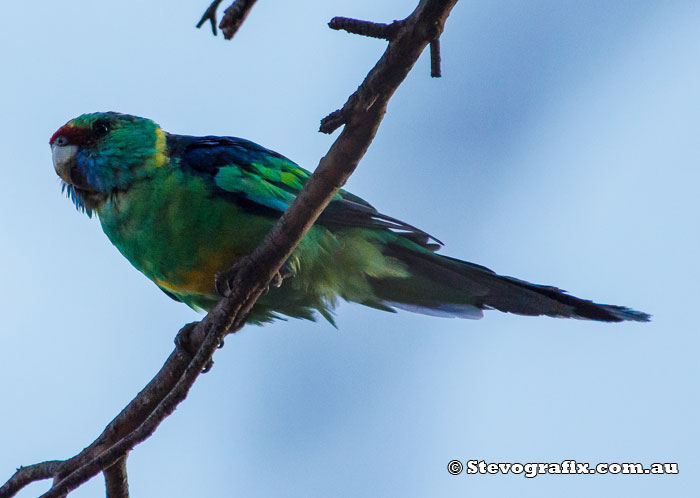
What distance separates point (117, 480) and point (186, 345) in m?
0.79

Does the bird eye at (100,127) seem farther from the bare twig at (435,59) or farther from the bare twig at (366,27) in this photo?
the bare twig at (435,59)

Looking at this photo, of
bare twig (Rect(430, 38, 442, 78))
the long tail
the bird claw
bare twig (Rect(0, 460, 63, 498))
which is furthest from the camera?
the long tail

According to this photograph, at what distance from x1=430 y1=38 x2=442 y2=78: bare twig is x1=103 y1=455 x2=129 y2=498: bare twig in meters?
2.57

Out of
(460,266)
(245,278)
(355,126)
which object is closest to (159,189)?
(245,278)

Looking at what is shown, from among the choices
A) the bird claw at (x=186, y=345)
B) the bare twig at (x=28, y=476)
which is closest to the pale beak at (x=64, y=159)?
the bird claw at (x=186, y=345)

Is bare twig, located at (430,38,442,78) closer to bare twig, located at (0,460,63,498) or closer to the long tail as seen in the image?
the long tail

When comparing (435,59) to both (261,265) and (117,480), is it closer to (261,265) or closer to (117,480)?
(261,265)

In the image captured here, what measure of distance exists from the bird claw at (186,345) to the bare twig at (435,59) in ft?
7.26

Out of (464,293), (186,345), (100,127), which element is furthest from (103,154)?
(464,293)

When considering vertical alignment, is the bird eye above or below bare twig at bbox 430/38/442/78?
above

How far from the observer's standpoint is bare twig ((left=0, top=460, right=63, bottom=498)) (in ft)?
12.7

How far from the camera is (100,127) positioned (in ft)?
17.4

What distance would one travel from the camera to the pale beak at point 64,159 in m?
5.19

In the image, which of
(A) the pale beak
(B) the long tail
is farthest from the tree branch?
(A) the pale beak
